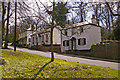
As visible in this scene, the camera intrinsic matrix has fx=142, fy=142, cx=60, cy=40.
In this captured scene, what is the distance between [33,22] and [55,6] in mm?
2868

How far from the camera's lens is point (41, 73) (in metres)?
6.64

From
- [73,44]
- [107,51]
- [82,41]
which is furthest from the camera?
[73,44]

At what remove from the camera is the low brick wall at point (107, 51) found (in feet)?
61.7

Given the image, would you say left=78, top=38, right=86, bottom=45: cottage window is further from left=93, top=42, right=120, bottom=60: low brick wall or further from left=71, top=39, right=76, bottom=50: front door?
left=93, top=42, right=120, bottom=60: low brick wall

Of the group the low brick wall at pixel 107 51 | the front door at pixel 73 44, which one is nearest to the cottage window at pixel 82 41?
the front door at pixel 73 44

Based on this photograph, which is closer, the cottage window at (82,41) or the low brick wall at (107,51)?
the low brick wall at (107,51)

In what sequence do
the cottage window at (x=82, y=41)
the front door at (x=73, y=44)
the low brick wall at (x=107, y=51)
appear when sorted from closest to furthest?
the low brick wall at (x=107, y=51) → the cottage window at (x=82, y=41) → the front door at (x=73, y=44)

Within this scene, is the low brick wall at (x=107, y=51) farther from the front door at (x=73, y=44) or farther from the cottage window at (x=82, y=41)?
the front door at (x=73, y=44)

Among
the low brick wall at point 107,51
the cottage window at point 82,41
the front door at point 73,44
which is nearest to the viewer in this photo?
the low brick wall at point 107,51

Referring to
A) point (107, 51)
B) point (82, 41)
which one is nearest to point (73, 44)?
point (82, 41)

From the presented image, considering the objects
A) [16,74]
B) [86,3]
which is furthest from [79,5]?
[16,74]

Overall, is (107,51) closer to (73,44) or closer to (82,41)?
(82,41)

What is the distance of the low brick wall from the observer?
18.8 metres

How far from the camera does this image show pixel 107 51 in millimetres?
20234
